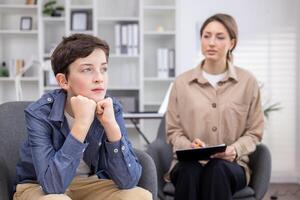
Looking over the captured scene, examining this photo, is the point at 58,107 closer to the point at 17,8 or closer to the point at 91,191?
the point at 91,191

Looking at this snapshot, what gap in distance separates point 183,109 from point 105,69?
2.74ft

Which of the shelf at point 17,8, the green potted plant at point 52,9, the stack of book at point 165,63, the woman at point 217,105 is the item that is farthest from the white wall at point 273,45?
the woman at point 217,105

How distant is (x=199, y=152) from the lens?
2.06 metres

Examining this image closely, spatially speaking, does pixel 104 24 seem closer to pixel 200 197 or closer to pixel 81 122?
pixel 200 197

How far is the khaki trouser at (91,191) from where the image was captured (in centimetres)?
150

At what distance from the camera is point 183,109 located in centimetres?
233

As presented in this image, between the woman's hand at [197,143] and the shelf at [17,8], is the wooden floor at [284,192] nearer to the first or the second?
the woman's hand at [197,143]

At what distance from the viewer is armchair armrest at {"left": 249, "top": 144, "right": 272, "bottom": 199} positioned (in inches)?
83.3

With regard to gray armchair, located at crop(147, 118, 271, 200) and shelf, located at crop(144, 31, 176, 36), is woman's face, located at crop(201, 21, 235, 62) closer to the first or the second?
gray armchair, located at crop(147, 118, 271, 200)

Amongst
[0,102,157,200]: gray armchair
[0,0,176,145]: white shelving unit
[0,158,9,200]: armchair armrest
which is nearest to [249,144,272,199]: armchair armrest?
[0,102,157,200]: gray armchair

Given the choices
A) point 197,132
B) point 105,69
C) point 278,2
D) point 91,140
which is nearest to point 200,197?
point 197,132

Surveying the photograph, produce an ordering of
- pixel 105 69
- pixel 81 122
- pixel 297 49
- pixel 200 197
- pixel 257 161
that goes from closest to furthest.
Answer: pixel 81 122, pixel 105 69, pixel 200 197, pixel 257 161, pixel 297 49

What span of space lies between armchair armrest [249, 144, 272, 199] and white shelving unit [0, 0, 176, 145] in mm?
2219

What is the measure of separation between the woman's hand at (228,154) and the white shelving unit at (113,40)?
2.27 metres
